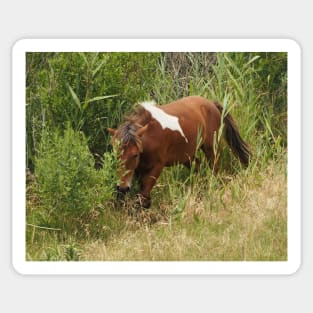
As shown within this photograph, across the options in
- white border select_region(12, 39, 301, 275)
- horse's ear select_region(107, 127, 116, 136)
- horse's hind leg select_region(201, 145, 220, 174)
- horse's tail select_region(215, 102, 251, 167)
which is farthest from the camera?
horse's tail select_region(215, 102, 251, 167)

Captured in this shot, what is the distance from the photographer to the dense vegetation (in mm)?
6852

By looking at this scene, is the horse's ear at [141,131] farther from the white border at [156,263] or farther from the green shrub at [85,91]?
the white border at [156,263]

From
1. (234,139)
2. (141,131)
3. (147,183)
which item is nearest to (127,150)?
(141,131)

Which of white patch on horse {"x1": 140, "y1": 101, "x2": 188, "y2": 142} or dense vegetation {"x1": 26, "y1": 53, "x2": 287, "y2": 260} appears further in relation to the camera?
white patch on horse {"x1": 140, "y1": 101, "x2": 188, "y2": 142}

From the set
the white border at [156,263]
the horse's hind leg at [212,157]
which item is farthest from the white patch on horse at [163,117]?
the white border at [156,263]

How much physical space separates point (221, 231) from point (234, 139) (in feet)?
3.63

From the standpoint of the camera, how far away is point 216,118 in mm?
7852

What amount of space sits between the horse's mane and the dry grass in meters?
0.57

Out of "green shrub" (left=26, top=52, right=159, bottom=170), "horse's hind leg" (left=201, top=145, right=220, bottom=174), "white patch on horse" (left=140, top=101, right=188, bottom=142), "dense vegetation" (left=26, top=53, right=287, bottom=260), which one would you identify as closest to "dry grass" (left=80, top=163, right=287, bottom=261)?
"dense vegetation" (left=26, top=53, right=287, bottom=260)

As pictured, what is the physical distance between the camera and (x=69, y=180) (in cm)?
703

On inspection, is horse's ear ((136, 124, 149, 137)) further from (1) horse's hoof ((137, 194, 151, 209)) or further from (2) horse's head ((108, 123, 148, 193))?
(1) horse's hoof ((137, 194, 151, 209))

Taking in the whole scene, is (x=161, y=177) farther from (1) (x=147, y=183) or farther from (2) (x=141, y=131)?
(2) (x=141, y=131)

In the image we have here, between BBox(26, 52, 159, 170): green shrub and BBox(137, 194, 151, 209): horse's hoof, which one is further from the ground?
BBox(26, 52, 159, 170): green shrub
